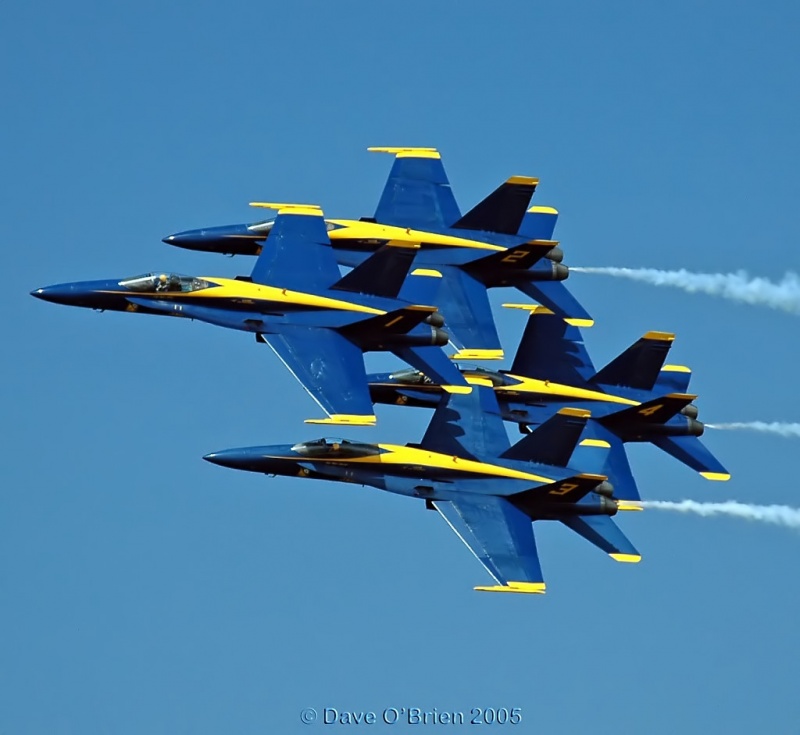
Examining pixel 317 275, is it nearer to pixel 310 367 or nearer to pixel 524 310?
pixel 310 367

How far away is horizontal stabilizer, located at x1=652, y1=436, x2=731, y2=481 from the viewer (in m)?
81.5

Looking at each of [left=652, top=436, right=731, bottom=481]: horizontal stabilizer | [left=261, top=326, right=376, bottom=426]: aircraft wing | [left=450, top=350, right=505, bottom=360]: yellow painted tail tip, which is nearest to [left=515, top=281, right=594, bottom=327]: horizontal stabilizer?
[left=450, top=350, right=505, bottom=360]: yellow painted tail tip

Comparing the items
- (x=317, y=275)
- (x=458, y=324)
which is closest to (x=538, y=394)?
(x=458, y=324)

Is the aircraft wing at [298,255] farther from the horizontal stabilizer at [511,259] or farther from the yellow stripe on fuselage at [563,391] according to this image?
the yellow stripe on fuselage at [563,391]

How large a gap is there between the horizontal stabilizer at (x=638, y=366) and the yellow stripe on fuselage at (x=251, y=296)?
9583 millimetres

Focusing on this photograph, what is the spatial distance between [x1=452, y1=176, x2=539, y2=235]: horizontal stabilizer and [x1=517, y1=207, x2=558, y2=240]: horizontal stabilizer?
142 cm

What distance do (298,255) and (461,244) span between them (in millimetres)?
6000

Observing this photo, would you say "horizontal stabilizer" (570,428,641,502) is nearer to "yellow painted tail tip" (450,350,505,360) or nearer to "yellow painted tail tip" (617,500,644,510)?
"yellow painted tail tip" (617,500,644,510)

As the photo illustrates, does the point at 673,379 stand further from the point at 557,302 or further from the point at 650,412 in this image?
the point at 557,302

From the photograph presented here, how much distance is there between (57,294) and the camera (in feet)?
257

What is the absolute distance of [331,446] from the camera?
248ft

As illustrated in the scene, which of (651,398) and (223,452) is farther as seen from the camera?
(651,398)

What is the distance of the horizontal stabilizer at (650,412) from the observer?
80625 mm

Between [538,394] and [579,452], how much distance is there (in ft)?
13.4
